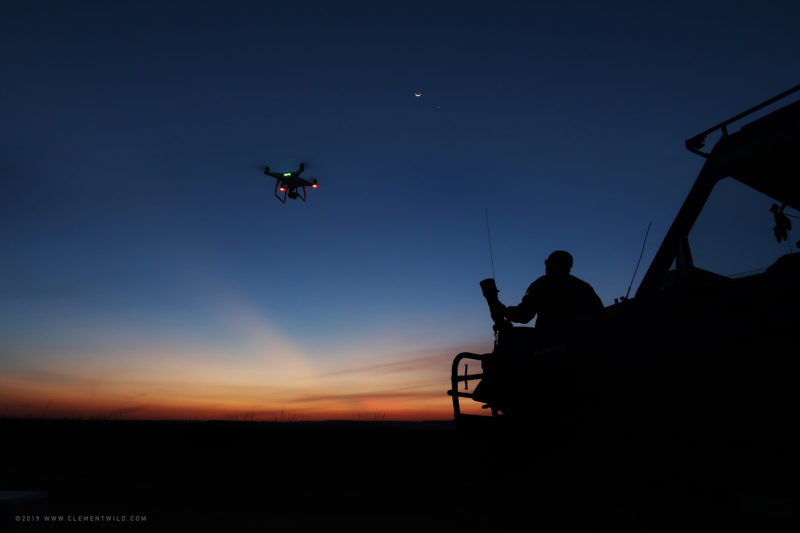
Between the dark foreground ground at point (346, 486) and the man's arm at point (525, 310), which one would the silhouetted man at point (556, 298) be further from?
the dark foreground ground at point (346, 486)

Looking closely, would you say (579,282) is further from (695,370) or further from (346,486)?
(346,486)

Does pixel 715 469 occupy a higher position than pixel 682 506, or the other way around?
pixel 715 469

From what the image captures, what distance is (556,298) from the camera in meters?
4.46

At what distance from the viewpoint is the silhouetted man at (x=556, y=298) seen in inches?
174

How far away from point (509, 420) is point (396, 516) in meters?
3.57

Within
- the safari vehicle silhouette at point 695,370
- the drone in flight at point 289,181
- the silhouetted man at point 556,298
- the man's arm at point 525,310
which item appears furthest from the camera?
the drone in flight at point 289,181

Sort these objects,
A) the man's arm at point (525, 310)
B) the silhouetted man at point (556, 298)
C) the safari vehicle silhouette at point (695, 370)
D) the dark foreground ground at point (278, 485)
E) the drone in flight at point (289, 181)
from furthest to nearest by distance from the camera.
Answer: the drone in flight at point (289, 181)
the man's arm at point (525, 310)
the silhouetted man at point (556, 298)
the dark foreground ground at point (278, 485)
the safari vehicle silhouette at point (695, 370)

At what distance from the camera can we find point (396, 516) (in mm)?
6430

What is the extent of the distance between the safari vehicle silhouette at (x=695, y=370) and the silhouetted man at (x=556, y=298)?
567 mm

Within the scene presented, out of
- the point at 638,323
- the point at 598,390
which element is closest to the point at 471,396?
the point at 598,390

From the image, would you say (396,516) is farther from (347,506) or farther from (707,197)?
(707,197)

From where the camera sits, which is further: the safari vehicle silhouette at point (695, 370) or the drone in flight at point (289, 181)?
the drone in flight at point (289, 181)

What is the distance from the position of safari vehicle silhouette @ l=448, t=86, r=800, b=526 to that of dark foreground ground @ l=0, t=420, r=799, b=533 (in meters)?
0.06

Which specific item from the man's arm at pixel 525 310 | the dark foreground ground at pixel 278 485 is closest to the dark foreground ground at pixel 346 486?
the dark foreground ground at pixel 278 485
